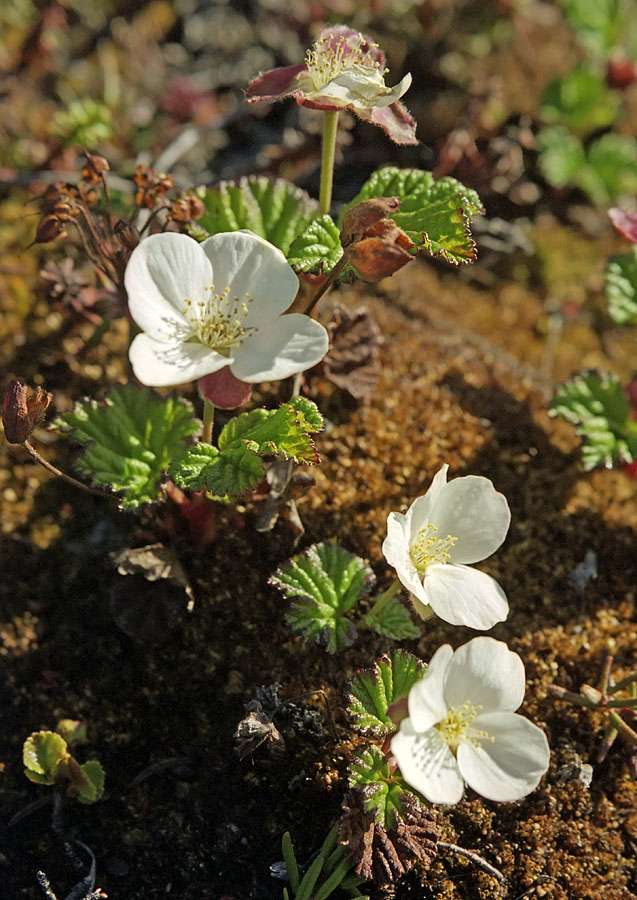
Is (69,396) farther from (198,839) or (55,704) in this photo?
(198,839)

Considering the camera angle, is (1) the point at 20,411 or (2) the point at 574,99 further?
(2) the point at 574,99

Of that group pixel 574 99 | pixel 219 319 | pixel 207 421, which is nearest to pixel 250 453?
pixel 207 421

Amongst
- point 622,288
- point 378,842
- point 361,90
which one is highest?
point 361,90

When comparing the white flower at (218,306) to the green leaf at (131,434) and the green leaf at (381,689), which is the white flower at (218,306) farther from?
the green leaf at (381,689)

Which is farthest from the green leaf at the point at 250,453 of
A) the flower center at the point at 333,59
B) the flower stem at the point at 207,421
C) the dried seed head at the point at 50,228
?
the flower center at the point at 333,59

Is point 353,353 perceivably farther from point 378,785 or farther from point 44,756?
point 44,756

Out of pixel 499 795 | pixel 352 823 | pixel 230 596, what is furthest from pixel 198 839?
pixel 499 795
